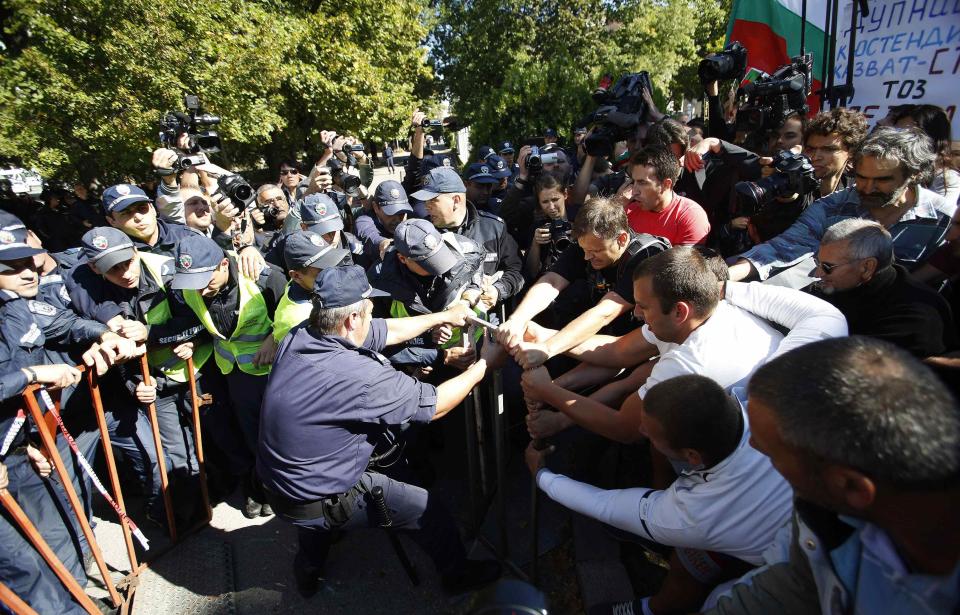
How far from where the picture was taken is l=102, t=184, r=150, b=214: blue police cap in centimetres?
364

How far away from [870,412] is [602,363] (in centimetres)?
185

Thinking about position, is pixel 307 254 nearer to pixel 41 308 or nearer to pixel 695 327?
pixel 41 308

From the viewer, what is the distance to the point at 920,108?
12.2ft

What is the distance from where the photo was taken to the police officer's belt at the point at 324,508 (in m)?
2.57

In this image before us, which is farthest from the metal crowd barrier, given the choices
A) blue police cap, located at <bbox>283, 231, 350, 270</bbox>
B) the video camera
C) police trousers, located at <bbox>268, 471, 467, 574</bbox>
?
the video camera

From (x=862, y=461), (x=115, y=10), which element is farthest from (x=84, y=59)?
(x=862, y=461)

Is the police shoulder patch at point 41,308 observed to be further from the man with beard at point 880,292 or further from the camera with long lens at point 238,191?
the man with beard at point 880,292

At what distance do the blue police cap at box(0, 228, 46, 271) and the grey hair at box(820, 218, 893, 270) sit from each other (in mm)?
4263

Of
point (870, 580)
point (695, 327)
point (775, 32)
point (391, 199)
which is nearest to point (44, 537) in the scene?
point (391, 199)

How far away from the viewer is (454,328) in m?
3.30

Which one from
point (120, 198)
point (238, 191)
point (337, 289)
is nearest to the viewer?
point (337, 289)

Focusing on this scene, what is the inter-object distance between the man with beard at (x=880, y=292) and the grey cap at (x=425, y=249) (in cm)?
202

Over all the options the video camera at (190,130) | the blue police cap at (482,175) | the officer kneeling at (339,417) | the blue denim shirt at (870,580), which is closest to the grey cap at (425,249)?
the officer kneeling at (339,417)

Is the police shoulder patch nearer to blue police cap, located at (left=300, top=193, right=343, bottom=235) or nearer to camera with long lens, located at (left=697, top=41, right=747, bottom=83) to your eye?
blue police cap, located at (left=300, top=193, right=343, bottom=235)
